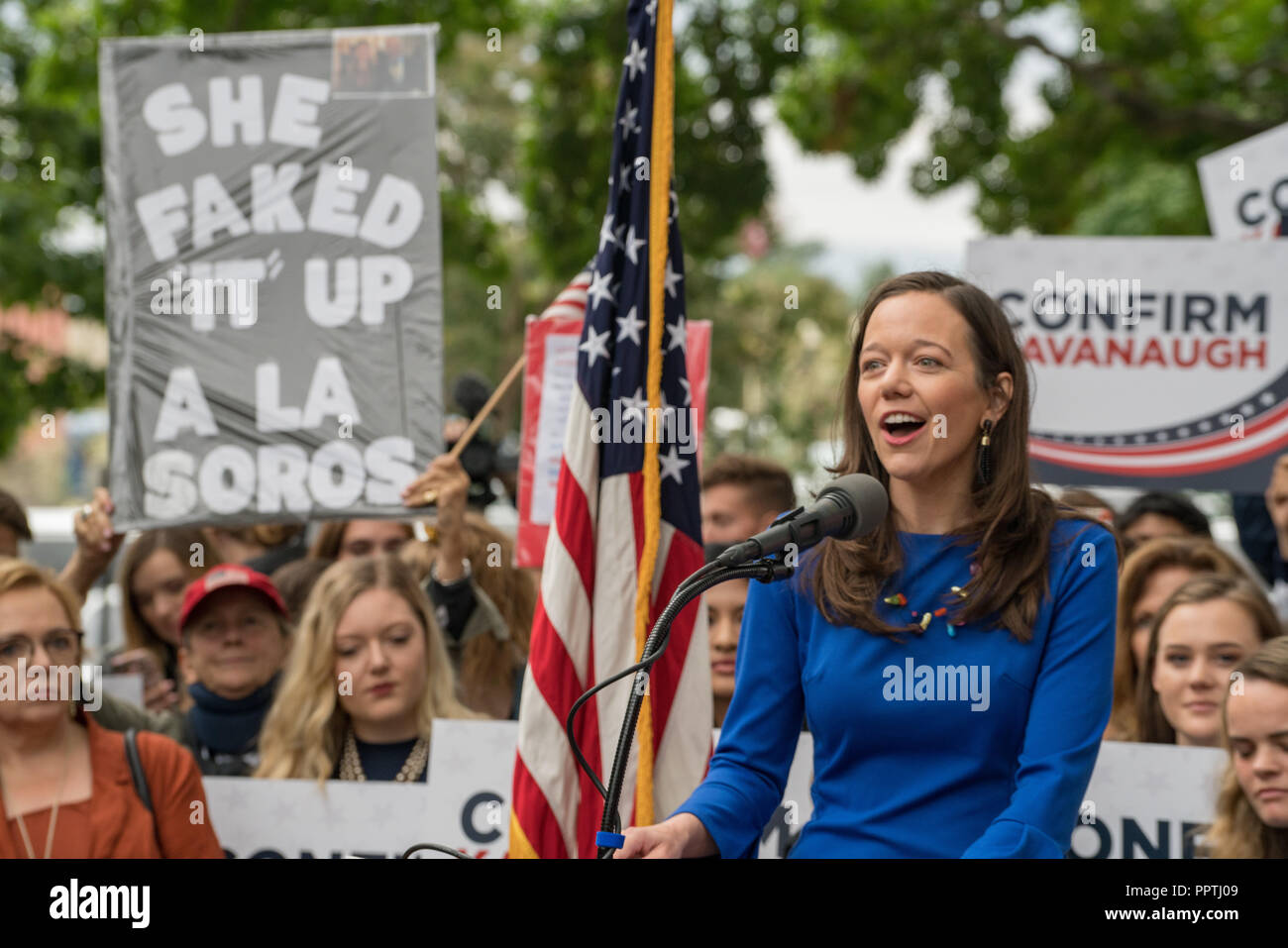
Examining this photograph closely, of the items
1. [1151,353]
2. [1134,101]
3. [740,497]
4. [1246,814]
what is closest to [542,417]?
[740,497]

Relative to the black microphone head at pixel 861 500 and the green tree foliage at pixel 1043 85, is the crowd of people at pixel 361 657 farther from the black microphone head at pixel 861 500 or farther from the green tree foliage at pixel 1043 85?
the green tree foliage at pixel 1043 85

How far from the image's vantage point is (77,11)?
40.1ft

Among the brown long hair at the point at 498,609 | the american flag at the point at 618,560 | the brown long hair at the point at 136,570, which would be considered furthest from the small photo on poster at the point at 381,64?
the brown long hair at the point at 136,570

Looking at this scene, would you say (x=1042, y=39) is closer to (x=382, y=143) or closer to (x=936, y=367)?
(x=382, y=143)

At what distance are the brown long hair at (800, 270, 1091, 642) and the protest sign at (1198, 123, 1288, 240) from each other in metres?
4.10

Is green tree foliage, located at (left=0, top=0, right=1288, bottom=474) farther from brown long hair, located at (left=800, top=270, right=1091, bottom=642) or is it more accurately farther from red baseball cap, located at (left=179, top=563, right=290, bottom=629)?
brown long hair, located at (left=800, top=270, right=1091, bottom=642)

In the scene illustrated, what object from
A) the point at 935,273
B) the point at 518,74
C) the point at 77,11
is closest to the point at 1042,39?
the point at 77,11

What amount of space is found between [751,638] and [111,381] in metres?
3.25

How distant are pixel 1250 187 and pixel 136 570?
4777 millimetres

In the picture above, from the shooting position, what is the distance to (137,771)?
13.6ft

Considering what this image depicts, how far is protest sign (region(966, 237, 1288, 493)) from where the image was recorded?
5988 mm

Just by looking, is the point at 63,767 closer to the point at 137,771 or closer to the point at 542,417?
the point at 137,771

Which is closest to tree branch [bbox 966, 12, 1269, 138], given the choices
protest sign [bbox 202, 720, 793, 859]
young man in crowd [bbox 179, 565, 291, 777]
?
young man in crowd [bbox 179, 565, 291, 777]
